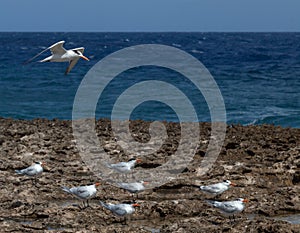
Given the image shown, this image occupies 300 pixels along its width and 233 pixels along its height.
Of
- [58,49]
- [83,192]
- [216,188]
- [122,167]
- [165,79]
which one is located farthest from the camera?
[165,79]

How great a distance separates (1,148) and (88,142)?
1.84 meters

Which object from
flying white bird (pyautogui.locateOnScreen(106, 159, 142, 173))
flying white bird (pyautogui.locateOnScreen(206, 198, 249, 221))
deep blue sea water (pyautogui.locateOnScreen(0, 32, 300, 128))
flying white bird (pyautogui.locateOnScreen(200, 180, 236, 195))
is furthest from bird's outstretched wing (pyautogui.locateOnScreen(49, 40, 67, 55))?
deep blue sea water (pyautogui.locateOnScreen(0, 32, 300, 128))

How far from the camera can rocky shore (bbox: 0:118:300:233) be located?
27.6ft

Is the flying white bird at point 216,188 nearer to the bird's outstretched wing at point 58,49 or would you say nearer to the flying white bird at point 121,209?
the flying white bird at point 121,209

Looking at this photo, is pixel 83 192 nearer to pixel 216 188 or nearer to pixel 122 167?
pixel 122 167

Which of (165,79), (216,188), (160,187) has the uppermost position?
(216,188)

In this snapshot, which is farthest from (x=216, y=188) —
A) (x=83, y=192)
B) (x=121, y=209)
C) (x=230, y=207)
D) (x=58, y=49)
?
(x=58, y=49)

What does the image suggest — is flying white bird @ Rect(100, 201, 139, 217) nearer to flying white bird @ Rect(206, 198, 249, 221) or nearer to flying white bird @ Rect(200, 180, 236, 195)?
flying white bird @ Rect(206, 198, 249, 221)

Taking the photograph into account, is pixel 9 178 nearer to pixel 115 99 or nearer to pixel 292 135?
pixel 292 135

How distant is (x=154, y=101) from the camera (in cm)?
2739

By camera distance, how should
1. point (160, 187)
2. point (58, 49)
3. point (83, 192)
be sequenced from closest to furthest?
point (83, 192) → point (160, 187) → point (58, 49)

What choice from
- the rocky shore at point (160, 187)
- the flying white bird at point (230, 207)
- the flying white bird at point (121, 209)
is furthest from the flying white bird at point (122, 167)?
the flying white bird at point (230, 207)

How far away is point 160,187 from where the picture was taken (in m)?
10.7

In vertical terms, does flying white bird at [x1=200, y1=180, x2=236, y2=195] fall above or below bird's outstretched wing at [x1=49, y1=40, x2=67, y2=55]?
below
